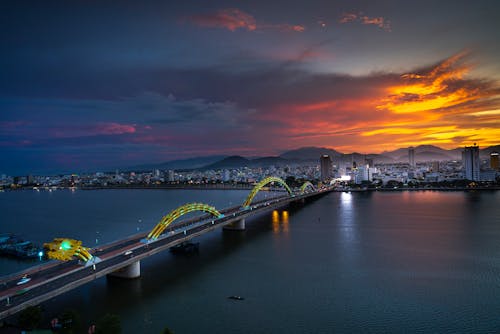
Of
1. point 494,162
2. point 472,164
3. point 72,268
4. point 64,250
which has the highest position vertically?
point 494,162

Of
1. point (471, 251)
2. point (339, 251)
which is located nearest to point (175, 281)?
point (339, 251)

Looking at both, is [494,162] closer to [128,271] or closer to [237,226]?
[237,226]

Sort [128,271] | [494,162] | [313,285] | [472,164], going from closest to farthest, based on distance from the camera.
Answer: [313,285], [128,271], [472,164], [494,162]

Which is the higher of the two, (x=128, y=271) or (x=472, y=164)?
(x=472, y=164)

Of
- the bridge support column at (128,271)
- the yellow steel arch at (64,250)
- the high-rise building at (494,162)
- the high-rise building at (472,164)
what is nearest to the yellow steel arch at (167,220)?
the bridge support column at (128,271)

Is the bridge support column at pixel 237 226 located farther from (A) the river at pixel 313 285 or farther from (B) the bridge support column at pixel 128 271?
(B) the bridge support column at pixel 128 271

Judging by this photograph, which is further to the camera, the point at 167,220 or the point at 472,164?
the point at 472,164

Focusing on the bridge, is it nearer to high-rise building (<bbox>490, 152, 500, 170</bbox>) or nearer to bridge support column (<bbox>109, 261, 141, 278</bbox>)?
bridge support column (<bbox>109, 261, 141, 278</bbox>)

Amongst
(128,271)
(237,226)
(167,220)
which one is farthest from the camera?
(237,226)

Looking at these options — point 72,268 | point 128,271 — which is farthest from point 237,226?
point 72,268

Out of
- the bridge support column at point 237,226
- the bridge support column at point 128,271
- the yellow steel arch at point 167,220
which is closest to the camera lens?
the bridge support column at point 128,271

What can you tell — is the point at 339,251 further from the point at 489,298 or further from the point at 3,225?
the point at 3,225
